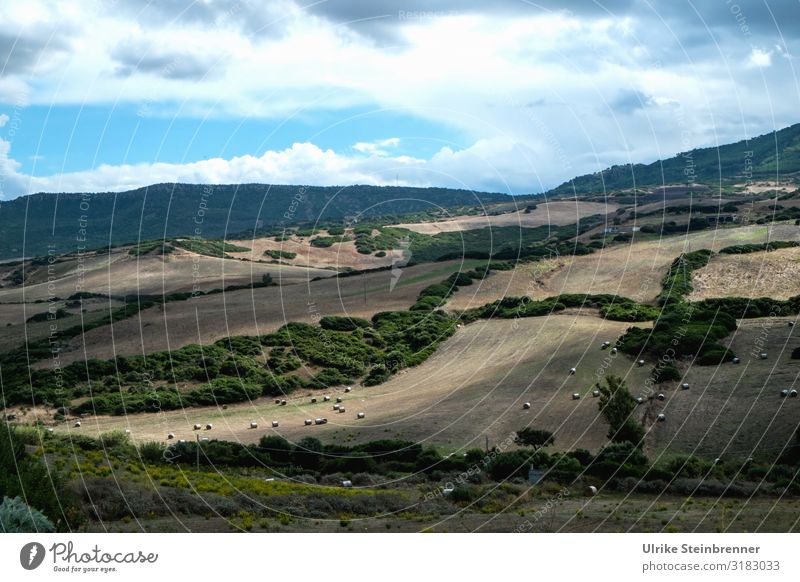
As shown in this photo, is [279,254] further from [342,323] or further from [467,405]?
[467,405]

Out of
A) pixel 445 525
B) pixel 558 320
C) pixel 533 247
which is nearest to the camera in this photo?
pixel 445 525

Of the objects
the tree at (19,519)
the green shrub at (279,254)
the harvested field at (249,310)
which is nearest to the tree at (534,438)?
the tree at (19,519)

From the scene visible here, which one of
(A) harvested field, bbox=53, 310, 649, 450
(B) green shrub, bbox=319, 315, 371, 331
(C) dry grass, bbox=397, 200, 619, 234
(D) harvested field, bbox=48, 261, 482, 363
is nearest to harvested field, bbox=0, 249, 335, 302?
(D) harvested field, bbox=48, 261, 482, 363

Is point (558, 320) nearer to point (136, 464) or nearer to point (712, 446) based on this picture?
point (712, 446)

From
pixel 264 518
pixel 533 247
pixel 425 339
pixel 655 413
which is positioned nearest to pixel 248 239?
pixel 533 247

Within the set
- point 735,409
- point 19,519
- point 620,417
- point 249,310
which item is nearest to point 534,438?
point 620,417

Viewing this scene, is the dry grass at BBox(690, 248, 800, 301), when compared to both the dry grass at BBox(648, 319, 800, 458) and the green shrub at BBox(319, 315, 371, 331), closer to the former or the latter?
the dry grass at BBox(648, 319, 800, 458)
